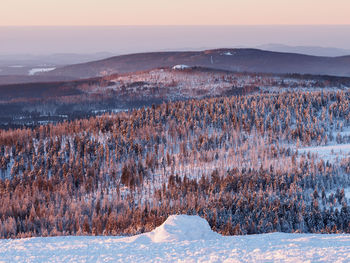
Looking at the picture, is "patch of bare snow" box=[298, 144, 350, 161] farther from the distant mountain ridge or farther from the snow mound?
the distant mountain ridge

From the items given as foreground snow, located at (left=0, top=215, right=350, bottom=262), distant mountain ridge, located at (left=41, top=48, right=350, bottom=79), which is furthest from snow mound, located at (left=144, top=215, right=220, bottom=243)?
distant mountain ridge, located at (left=41, top=48, right=350, bottom=79)

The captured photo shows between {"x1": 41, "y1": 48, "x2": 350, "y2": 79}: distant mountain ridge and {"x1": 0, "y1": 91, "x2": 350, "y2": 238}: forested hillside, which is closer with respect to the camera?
{"x1": 0, "y1": 91, "x2": 350, "y2": 238}: forested hillside

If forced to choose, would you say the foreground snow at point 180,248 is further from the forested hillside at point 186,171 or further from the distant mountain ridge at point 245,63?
the distant mountain ridge at point 245,63

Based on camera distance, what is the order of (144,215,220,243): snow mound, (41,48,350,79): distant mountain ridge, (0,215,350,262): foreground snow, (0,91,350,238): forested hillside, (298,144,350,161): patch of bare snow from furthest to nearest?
1. (41,48,350,79): distant mountain ridge
2. (298,144,350,161): patch of bare snow
3. (0,91,350,238): forested hillside
4. (144,215,220,243): snow mound
5. (0,215,350,262): foreground snow

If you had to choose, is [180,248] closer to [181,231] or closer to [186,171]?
[181,231]

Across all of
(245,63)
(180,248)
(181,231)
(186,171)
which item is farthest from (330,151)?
(245,63)

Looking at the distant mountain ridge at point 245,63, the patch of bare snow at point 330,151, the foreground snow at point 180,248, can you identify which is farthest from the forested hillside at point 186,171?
the distant mountain ridge at point 245,63

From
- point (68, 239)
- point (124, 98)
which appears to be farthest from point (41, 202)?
point (124, 98)
